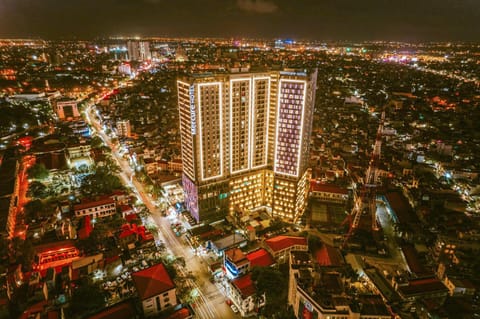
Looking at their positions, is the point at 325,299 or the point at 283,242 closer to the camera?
the point at 325,299

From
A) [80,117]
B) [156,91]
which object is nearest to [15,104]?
[80,117]

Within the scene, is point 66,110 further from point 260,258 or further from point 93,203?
point 260,258

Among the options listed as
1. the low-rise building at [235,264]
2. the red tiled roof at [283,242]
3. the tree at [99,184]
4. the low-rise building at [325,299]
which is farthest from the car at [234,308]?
the tree at [99,184]

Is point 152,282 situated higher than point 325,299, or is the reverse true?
point 325,299

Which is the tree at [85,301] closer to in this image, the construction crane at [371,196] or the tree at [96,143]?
the construction crane at [371,196]

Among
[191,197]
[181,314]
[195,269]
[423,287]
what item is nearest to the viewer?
[181,314]

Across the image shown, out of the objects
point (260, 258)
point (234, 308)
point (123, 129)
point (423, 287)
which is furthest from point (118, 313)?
point (123, 129)

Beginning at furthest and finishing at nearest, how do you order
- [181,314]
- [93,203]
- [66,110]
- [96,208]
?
[66,110]
[93,203]
[96,208]
[181,314]

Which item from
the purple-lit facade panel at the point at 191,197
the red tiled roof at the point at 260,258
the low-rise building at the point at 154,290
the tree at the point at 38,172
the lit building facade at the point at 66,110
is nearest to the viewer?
the low-rise building at the point at 154,290
